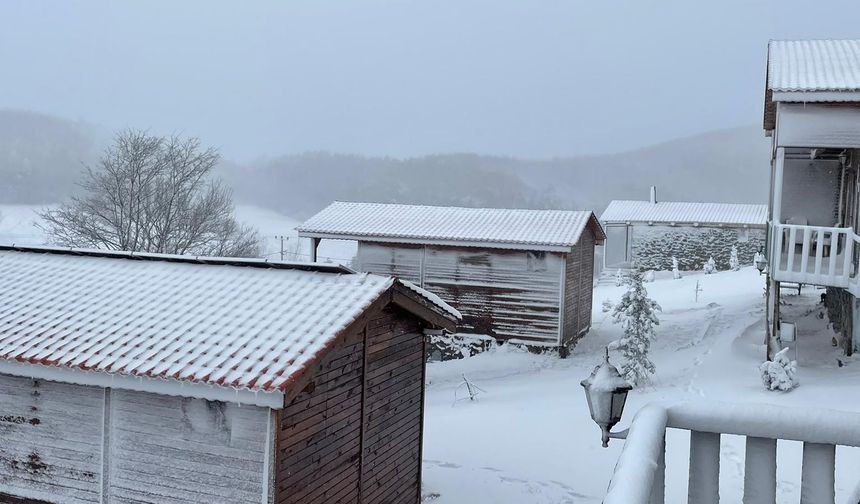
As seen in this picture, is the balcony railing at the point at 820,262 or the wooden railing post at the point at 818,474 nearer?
the wooden railing post at the point at 818,474

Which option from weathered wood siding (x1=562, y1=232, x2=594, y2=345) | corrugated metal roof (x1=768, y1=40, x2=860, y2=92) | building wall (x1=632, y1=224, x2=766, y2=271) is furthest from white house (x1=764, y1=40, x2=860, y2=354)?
building wall (x1=632, y1=224, x2=766, y2=271)

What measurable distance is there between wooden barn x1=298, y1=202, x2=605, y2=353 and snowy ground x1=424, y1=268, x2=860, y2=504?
106 centimetres

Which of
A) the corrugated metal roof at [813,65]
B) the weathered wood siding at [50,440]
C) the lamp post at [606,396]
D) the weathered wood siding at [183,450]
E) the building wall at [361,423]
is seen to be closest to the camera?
the lamp post at [606,396]

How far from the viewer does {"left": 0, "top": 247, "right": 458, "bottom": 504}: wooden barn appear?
22.7ft

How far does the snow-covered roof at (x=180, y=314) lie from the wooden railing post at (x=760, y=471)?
13.3 ft

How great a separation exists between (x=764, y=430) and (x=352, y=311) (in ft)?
16.8

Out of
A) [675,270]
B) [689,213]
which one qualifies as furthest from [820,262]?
[689,213]

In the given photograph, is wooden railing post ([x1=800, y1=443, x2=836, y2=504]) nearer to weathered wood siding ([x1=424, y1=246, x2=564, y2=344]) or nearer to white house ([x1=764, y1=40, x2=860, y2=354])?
white house ([x1=764, y1=40, x2=860, y2=354])

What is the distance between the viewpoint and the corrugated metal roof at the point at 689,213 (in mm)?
37562

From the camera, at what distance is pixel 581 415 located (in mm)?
14117

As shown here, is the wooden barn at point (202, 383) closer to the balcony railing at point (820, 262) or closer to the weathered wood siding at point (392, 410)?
the weathered wood siding at point (392, 410)

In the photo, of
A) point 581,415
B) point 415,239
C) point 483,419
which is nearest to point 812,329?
point 581,415

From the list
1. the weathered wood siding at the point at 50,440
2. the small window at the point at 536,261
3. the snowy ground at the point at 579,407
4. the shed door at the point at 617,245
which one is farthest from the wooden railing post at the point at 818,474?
the shed door at the point at 617,245

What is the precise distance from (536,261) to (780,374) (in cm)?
879
